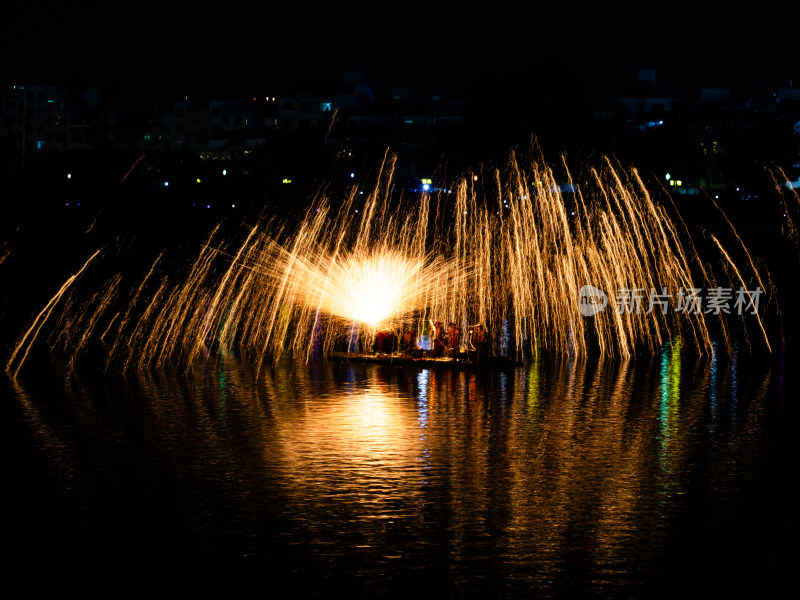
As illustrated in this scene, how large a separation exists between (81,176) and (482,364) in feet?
224

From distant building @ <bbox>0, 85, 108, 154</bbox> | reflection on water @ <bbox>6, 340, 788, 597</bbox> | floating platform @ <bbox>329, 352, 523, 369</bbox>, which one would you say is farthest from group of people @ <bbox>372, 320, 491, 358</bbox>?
distant building @ <bbox>0, 85, 108, 154</bbox>

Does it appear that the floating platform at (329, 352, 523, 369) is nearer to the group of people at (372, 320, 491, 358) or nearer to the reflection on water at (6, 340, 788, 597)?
the group of people at (372, 320, 491, 358)

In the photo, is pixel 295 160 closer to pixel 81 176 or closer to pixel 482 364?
pixel 81 176

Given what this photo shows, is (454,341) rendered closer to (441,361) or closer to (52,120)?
(441,361)

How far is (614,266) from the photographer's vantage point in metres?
49.2

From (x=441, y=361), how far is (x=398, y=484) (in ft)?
42.9

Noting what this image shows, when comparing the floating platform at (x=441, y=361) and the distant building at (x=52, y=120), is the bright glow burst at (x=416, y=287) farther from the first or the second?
the distant building at (x=52, y=120)

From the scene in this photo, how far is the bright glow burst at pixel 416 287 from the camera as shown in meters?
35.8

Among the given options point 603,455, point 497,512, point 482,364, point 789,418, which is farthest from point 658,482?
point 482,364

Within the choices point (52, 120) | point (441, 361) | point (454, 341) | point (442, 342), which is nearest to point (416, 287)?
point (442, 342)

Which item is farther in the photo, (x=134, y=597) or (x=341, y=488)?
(x=341, y=488)

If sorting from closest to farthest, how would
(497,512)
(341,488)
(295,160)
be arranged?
1. (497,512)
2. (341,488)
3. (295,160)

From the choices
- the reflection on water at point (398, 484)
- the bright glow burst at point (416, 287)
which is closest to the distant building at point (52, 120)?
the bright glow burst at point (416, 287)

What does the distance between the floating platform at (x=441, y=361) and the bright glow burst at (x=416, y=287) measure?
5.27ft
